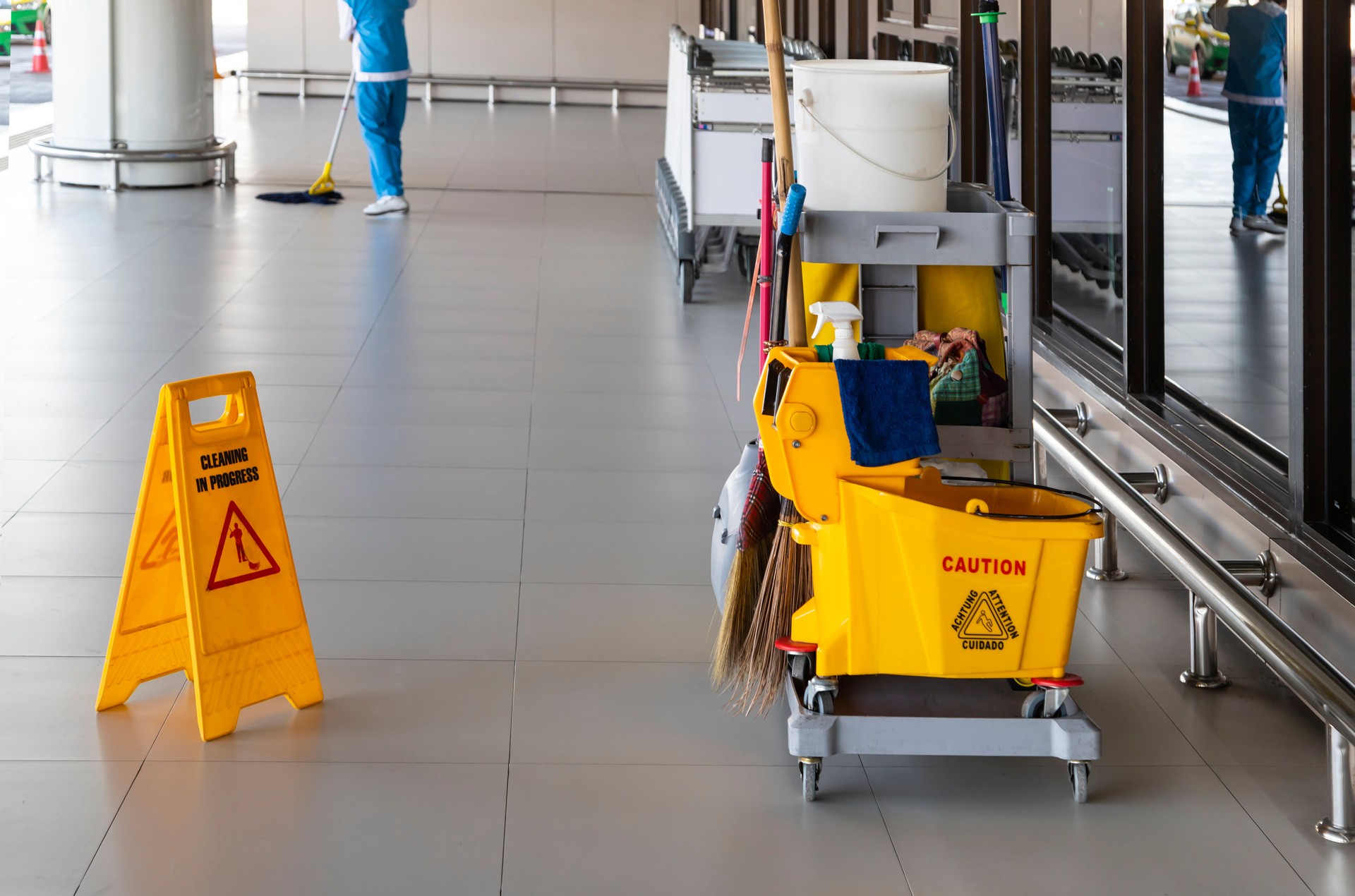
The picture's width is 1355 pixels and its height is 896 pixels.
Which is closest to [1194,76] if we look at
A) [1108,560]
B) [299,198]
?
[1108,560]

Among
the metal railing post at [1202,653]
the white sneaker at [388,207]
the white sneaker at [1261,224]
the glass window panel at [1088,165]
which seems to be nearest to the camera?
the metal railing post at [1202,653]

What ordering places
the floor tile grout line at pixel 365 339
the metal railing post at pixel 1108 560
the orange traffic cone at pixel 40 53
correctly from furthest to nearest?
1. the orange traffic cone at pixel 40 53
2. the floor tile grout line at pixel 365 339
3. the metal railing post at pixel 1108 560

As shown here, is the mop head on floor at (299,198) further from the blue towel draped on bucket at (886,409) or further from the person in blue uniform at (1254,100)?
the blue towel draped on bucket at (886,409)

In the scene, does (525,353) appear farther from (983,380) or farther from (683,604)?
(983,380)

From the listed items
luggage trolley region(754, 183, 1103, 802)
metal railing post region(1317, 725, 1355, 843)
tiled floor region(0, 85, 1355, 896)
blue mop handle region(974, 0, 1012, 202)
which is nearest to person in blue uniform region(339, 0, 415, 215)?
tiled floor region(0, 85, 1355, 896)

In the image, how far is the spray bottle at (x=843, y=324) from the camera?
7.45 ft

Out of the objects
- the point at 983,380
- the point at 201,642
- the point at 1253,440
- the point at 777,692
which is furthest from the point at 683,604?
the point at 1253,440

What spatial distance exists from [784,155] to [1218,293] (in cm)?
137

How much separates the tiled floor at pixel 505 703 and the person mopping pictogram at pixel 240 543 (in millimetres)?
287

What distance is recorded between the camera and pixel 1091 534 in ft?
6.81

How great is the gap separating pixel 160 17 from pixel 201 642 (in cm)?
702

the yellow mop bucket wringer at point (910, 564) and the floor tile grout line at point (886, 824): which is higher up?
the yellow mop bucket wringer at point (910, 564)

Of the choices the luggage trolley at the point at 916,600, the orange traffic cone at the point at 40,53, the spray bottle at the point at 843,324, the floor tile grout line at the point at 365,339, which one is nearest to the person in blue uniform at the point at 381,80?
the floor tile grout line at the point at 365,339

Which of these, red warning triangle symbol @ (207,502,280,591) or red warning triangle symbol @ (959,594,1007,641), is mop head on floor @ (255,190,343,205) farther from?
red warning triangle symbol @ (959,594,1007,641)
